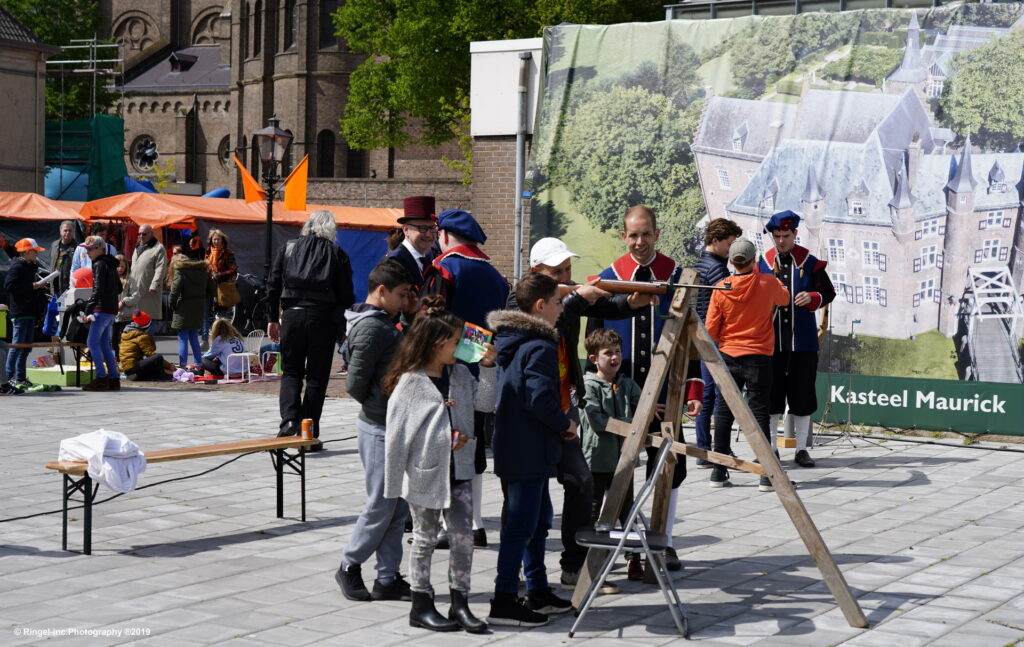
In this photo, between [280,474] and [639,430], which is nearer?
[639,430]

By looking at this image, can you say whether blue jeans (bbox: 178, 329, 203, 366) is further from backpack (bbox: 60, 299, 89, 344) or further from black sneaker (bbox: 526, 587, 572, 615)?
black sneaker (bbox: 526, 587, 572, 615)

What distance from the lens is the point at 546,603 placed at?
235 inches

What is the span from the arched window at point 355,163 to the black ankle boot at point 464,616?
60.3 m

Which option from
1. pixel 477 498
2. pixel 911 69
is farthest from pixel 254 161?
pixel 477 498

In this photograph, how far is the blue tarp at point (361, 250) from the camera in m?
27.1

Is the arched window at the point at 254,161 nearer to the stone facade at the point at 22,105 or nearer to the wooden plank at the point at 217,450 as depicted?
the stone facade at the point at 22,105

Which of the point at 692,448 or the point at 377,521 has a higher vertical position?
the point at 692,448

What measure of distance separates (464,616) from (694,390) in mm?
2090

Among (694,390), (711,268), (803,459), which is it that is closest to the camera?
(694,390)

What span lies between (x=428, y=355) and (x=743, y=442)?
677cm

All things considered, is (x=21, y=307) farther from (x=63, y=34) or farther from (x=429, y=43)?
(x=63, y=34)

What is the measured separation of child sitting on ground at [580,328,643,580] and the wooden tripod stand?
0.44 metres

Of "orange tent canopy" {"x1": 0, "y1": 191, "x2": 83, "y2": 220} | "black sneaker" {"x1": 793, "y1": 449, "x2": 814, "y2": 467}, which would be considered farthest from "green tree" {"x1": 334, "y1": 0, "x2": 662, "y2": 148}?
"black sneaker" {"x1": 793, "y1": 449, "x2": 814, "y2": 467}

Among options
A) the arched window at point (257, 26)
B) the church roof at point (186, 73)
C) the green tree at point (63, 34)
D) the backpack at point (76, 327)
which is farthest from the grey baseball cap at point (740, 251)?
the church roof at point (186, 73)
